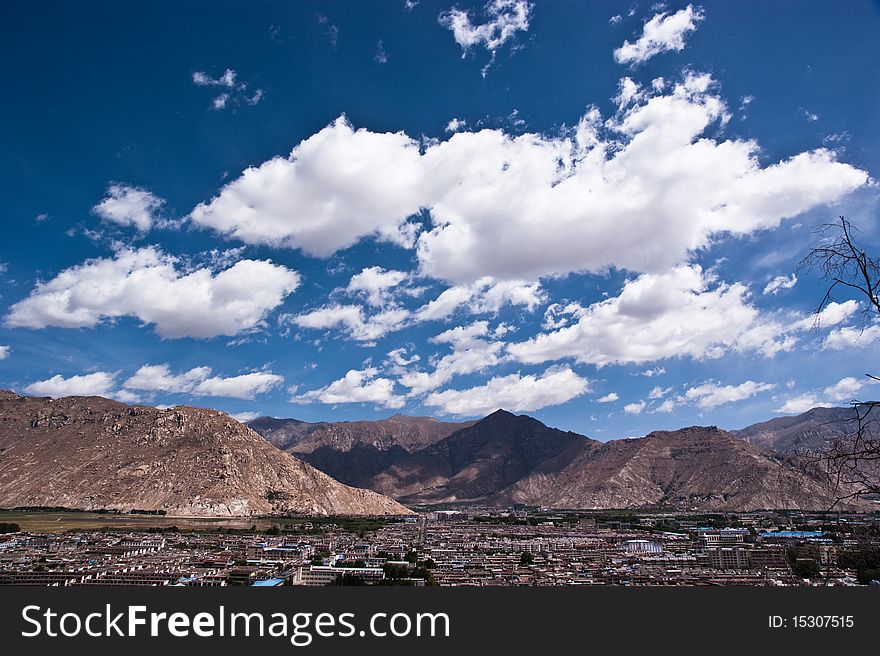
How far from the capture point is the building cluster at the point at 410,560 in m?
43.7

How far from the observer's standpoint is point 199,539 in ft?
257

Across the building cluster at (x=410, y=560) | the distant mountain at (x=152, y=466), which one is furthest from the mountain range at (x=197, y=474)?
the building cluster at (x=410, y=560)

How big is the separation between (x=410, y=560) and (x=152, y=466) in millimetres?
103125

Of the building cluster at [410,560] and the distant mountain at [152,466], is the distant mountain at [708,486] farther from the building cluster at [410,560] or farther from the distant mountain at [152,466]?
the distant mountain at [152,466]

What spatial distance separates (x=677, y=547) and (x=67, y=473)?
137m

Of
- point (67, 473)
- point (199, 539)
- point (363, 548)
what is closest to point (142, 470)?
point (67, 473)

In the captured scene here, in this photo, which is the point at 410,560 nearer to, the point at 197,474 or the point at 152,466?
the point at 197,474

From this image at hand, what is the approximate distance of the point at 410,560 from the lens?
56688mm

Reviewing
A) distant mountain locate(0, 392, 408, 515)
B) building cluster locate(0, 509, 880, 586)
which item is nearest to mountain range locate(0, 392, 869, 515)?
distant mountain locate(0, 392, 408, 515)

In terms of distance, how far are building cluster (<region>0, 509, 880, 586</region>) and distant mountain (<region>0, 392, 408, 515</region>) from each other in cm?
4099

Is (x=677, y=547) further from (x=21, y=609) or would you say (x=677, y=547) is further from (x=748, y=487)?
(x=748, y=487)

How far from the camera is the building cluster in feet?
143

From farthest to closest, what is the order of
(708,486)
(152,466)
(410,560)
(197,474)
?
(708,486) < (152,466) < (197,474) < (410,560)

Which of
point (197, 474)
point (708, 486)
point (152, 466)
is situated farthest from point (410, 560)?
point (708, 486)
